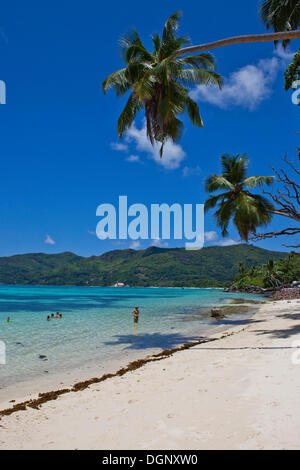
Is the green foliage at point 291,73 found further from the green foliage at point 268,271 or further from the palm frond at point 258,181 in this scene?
the green foliage at point 268,271

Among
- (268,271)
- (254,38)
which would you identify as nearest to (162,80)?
(254,38)

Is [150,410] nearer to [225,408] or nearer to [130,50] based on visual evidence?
[225,408]

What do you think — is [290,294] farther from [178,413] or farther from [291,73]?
[178,413]

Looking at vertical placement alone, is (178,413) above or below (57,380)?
above

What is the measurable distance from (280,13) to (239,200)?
8754 millimetres

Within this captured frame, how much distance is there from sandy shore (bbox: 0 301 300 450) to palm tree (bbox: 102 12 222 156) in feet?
33.4

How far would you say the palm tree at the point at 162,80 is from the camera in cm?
1243

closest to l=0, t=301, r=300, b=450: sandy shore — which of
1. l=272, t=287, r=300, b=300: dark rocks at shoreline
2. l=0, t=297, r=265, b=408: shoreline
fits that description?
l=0, t=297, r=265, b=408: shoreline

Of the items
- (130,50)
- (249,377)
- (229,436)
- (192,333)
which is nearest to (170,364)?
(249,377)

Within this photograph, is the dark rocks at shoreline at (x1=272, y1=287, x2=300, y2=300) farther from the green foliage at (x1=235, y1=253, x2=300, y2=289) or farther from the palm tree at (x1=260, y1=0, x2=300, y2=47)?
the palm tree at (x1=260, y1=0, x2=300, y2=47)

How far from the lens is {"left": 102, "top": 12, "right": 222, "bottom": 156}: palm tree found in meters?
12.4

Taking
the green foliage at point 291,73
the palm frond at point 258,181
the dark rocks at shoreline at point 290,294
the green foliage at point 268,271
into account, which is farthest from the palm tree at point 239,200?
the green foliage at point 268,271

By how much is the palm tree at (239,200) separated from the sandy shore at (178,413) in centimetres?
975

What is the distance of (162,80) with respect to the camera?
11.6 metres
